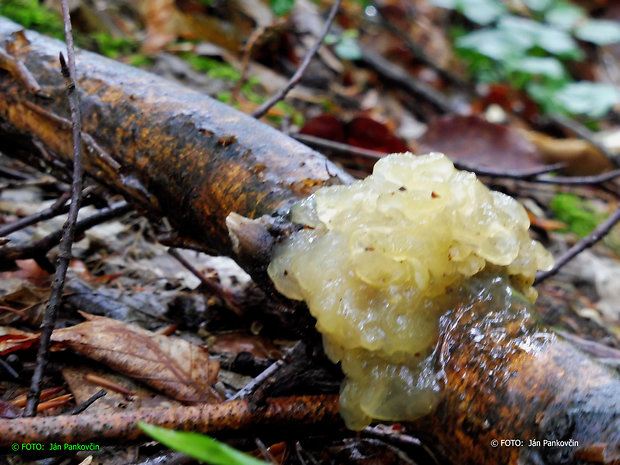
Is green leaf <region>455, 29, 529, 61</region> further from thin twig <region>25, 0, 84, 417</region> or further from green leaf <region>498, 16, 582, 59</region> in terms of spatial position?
thin twig <region>25, 0, 84, 417</region>

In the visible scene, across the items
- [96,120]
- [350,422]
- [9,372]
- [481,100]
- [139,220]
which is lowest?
[481,100]

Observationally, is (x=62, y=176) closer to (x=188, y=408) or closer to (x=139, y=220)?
(x=139, y=220)

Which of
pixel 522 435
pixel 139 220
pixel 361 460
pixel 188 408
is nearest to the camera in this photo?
pixel 522 435

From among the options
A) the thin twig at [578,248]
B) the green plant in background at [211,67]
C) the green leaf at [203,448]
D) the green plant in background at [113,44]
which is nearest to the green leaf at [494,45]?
the green plant in background at [211,67]

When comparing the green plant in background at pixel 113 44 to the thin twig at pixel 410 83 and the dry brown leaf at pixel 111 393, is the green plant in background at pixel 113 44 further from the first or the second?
the dry brown leaf at pixel 111 393

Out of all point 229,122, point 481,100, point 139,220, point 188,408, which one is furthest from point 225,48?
point 188,408

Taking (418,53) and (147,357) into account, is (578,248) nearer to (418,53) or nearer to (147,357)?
(147,357)

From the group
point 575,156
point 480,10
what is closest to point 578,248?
point 575,156

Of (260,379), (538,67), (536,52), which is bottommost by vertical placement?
(536,52)
